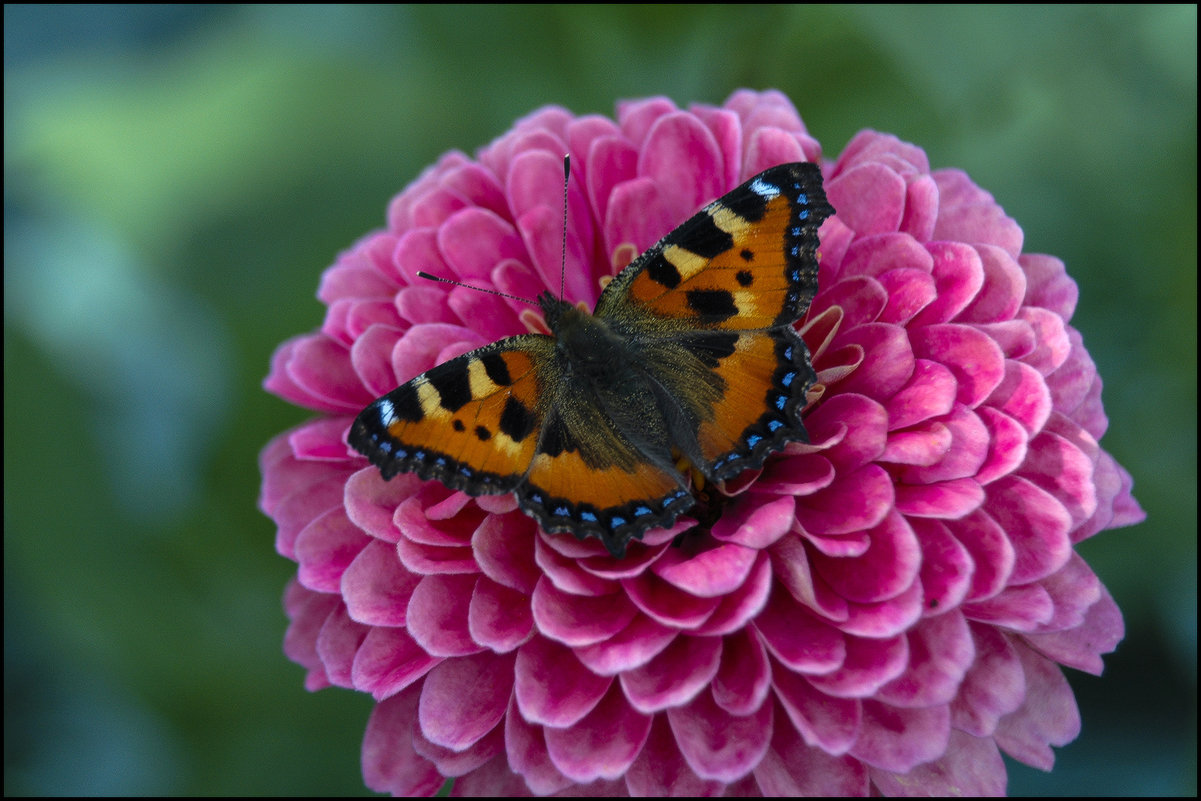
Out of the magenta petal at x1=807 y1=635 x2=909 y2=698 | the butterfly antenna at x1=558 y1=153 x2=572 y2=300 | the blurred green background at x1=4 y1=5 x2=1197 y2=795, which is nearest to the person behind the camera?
the magenta petal at x1=807 y1=635 x2=909 y2=698

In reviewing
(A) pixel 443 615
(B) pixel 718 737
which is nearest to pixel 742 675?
(B) pixel 718 737

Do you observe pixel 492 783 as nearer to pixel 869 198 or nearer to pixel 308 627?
pixel 308 627

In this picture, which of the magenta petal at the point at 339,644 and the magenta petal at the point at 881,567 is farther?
the magenta petal at the point at 339,644

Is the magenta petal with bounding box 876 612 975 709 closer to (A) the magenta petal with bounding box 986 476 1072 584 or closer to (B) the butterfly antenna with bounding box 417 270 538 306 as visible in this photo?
(A) the magenta petal with bounding box 986 476 1072 584

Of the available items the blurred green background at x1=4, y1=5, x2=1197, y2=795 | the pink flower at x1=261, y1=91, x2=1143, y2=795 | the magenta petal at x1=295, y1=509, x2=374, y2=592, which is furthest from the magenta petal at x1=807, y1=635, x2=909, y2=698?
the blurred green background at x1=4, y1=5, x2=1197, y2=795

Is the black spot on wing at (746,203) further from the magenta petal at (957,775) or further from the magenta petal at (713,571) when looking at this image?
the magenta petal at (957,775)

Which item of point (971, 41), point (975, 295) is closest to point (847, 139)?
point (971, 41)

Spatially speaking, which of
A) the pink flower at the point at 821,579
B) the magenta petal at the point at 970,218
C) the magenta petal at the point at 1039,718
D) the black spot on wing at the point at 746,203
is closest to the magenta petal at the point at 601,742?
the pink flower at the point at 821,579
